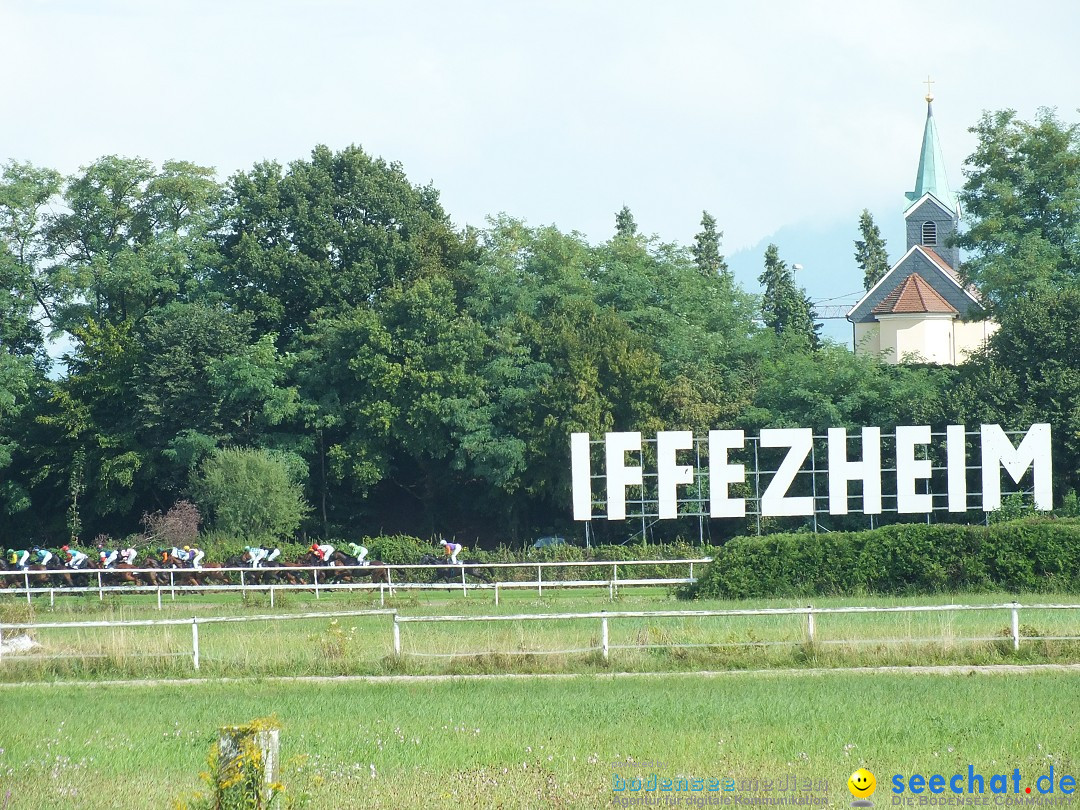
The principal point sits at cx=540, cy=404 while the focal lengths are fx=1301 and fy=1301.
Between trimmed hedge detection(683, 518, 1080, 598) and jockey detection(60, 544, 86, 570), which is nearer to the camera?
trimmed hedge detection(683, 518, 1080, 598)

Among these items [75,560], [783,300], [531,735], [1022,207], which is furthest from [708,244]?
[531,735]

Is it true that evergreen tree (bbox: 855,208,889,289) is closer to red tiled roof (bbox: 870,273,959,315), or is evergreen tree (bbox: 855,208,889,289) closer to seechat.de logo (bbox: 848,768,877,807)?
red tiled roof (bbox: 870,273,959,315)

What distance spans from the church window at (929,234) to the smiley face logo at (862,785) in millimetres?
84352

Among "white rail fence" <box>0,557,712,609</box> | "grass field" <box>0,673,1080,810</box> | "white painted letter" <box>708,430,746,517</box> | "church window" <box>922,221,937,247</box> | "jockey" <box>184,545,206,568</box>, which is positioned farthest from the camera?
"church window" <box>922,221,937,247</box>

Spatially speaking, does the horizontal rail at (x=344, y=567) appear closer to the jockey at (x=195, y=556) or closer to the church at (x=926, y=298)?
the jockey at (x=195, y=556)

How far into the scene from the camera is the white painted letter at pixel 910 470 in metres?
40.1

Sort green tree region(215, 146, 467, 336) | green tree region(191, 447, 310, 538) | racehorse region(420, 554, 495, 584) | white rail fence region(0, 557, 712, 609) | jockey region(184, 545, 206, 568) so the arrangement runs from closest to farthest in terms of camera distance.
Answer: white rail fence region(0, 557, 712, 609) < racehorse region(420, 554, 495, 584) < jockey region(184, 545, 206, 568) < green tree region(191, 447, 310, 538) < green tree region(215, 146, 467, 336)

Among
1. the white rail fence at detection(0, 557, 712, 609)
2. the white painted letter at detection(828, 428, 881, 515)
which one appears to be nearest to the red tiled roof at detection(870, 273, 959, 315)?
the white painted letter at detection(828, 428, 881, 515)

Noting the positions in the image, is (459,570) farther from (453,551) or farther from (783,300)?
(783,300)

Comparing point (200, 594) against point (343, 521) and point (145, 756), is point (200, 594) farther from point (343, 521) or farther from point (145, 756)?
point (145, 756)

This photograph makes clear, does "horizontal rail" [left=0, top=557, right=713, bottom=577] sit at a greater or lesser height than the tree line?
lesser

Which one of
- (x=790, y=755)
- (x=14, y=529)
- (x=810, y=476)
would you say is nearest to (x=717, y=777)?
(x=790, y=755)

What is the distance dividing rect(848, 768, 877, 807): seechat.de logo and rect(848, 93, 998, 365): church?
4312cm

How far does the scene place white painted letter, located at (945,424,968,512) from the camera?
131ft
